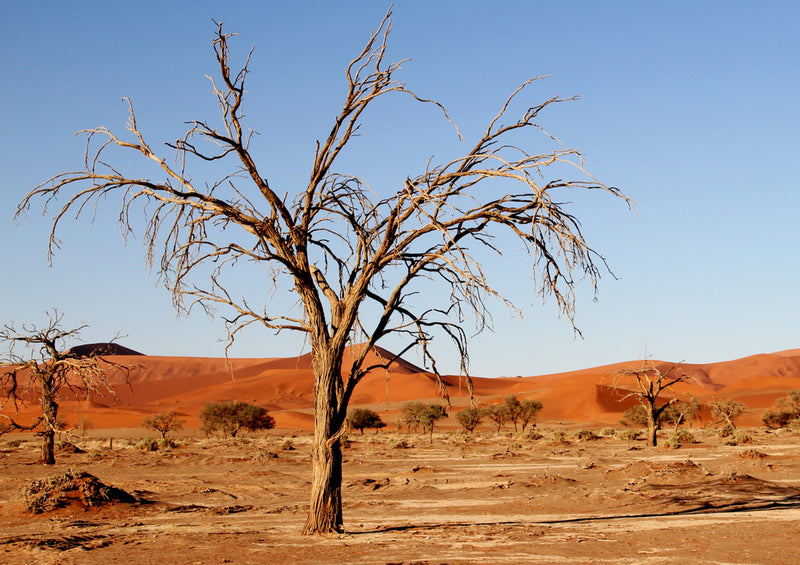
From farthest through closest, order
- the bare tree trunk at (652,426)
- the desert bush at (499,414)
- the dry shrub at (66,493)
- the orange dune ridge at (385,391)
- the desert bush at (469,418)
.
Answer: the orange dune ridge at (385,391) < the desert bush at (499,414) < the desert bush at (469,418) < the bare tree trunk at (652,426) < the dry shrub at (66,493)

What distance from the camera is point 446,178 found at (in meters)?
9.54

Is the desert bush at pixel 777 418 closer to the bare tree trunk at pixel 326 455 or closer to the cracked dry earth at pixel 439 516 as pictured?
the cracked dry earth at pixel 439 516

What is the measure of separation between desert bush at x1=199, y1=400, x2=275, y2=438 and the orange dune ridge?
19.2ft

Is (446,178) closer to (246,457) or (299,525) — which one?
(299,525)

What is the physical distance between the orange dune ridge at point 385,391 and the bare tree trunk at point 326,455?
30.9 meters

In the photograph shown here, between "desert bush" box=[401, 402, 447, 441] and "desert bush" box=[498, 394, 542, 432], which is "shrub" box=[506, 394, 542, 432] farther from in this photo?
"desert bush" box=[401, 402, 447, 441]

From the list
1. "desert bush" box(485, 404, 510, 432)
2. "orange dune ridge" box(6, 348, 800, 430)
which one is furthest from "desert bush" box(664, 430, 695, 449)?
"desert bush" box(485, 404, 510, 432)

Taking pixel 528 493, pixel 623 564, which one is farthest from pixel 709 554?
pixel 528 493

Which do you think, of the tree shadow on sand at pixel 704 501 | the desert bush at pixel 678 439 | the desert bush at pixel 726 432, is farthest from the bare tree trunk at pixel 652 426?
the tree shadow on sand at pixel 704 501

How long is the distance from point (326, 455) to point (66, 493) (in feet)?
25.6

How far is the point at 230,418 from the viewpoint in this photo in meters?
49.6

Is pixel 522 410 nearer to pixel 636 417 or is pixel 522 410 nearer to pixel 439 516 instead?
pixel 636 417

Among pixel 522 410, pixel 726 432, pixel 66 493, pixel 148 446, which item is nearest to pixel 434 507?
pixel 66 493

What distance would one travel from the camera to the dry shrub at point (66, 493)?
1396cm
